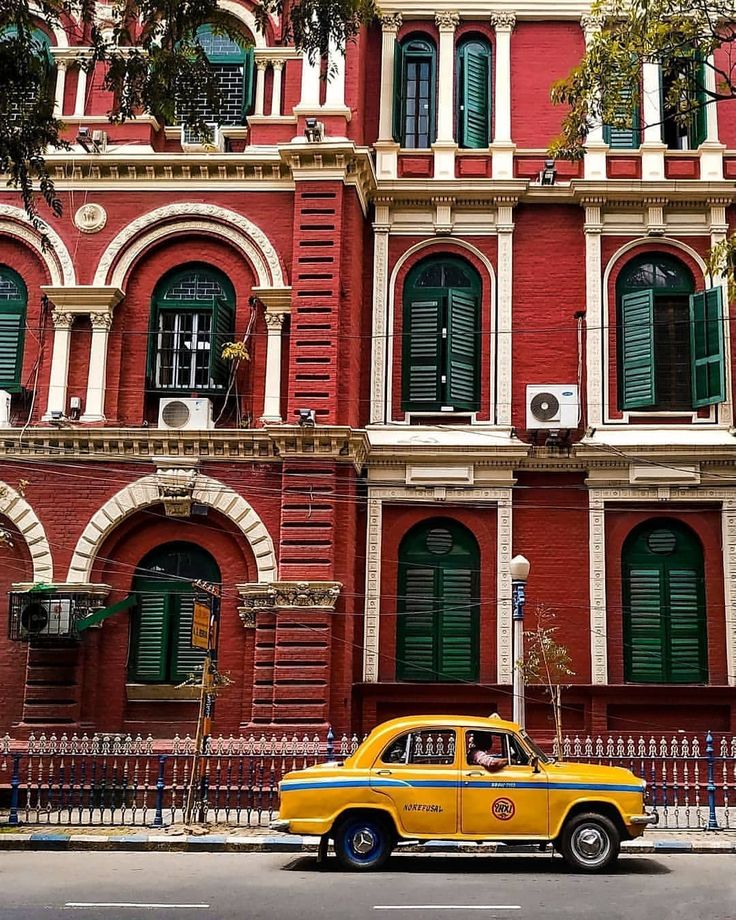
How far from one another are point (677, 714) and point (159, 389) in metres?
10.9

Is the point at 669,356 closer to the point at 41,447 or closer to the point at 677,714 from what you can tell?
the point at 677,714

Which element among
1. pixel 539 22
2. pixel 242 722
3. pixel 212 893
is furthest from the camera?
pixel 539 22

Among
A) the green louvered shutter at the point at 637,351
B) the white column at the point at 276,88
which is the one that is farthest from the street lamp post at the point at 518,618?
the white column at the point at 276,88

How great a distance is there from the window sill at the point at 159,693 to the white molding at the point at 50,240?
756 centimetres

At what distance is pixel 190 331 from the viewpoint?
21.6 meters

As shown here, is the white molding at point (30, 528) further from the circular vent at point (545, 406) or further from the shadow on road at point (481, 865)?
the circular vent at point (545, 406)

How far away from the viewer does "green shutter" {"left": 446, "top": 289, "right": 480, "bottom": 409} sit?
71.7 ft

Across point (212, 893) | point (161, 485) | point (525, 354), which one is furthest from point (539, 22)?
point (212, 893)

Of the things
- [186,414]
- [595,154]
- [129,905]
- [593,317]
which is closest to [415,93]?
[595,154]

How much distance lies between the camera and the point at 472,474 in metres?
21.5

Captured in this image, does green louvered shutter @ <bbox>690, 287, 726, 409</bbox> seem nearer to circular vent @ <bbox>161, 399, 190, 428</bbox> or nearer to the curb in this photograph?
the curb

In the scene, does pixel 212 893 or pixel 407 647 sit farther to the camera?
pixel 407 647

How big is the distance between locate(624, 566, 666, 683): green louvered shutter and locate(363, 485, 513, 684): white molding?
217 cm

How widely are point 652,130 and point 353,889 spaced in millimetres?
16479
